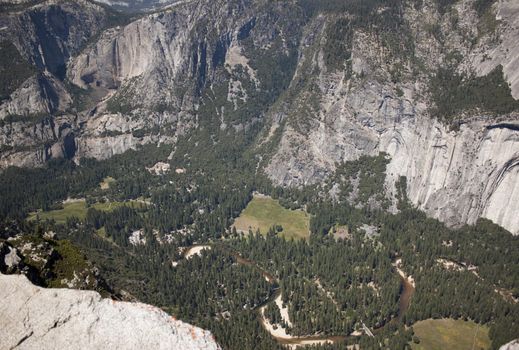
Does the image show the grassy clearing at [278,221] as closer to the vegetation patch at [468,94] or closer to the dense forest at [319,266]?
the dense forest at [319,266]

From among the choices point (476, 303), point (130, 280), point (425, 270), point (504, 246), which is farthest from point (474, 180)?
point (130, 280)

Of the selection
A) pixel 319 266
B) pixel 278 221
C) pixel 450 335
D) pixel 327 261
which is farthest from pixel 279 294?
pixel 278 221

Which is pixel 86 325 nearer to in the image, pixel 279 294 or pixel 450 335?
pixel 450 335

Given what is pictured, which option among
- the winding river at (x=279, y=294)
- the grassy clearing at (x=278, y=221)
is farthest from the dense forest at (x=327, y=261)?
the grassy clearing at (x=278, y=221)

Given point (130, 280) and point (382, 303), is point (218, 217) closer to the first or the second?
point (130, 280)

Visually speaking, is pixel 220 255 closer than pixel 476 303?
No

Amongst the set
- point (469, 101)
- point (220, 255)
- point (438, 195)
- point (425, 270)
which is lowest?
point (220, 255)

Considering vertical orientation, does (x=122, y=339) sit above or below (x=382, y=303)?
above
